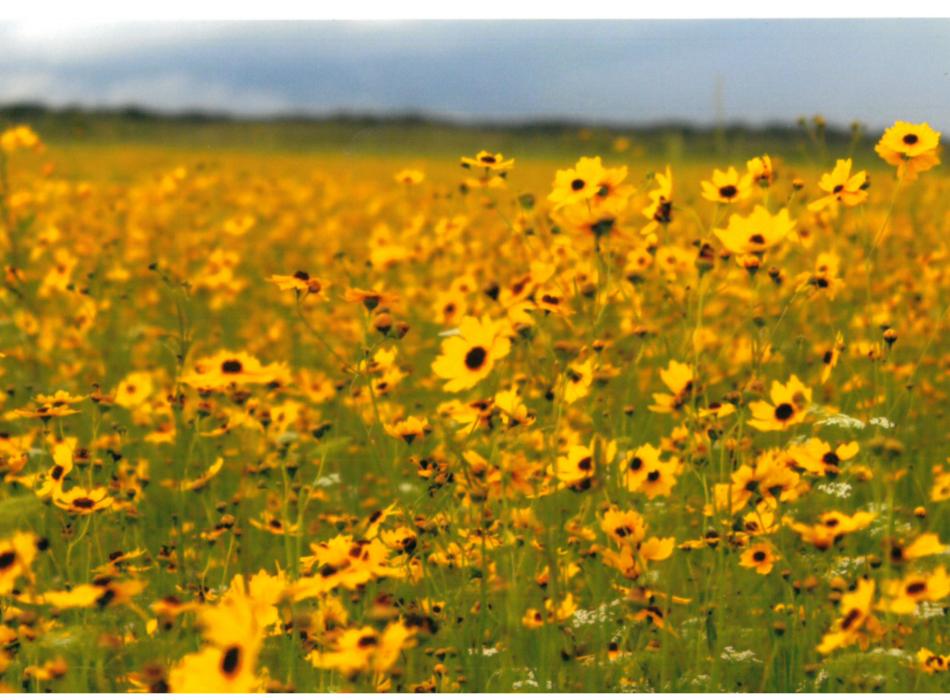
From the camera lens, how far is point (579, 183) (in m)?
1.69

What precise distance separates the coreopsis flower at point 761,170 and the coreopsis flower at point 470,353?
60cm

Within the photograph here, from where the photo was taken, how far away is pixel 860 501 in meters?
2.33

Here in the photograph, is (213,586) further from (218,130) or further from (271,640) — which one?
(218,130)

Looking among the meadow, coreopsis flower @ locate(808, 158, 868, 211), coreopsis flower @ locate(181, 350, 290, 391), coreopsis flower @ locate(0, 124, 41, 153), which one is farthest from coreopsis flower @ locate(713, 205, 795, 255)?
coreopsis flower @ locate(0, 124, 41, 153)

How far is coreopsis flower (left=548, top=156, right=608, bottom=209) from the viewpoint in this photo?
1.64 metres

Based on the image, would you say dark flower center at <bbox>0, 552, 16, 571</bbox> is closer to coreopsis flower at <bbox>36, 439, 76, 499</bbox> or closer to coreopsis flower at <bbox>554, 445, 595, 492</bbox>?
coreopsis flower at <bbox>36, 439, 76, 499</bbox>

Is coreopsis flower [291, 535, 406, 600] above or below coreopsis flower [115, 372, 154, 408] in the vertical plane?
below

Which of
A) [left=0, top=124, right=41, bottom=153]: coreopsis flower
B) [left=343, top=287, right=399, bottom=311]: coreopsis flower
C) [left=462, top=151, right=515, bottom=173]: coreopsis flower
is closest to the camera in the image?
[left=343, top=287, right=399, bottom=311]: coreopsis flower

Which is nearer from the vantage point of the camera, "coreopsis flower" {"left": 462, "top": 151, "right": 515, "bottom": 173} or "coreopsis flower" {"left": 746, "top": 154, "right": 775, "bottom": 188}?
"coreopsis flower" {"left": 746, "top": 154, "right": 775, "bottom": 188}

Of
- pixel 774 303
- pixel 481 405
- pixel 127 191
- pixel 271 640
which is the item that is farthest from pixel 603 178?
pixel 127 191

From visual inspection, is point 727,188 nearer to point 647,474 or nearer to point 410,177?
point 647,474

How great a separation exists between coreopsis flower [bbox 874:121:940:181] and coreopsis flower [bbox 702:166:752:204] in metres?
0.23

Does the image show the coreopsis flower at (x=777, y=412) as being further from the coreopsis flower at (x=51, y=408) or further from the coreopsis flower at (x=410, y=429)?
the coreopsis flower at (x=51, y=408)

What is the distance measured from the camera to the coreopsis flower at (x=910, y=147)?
178 cm
